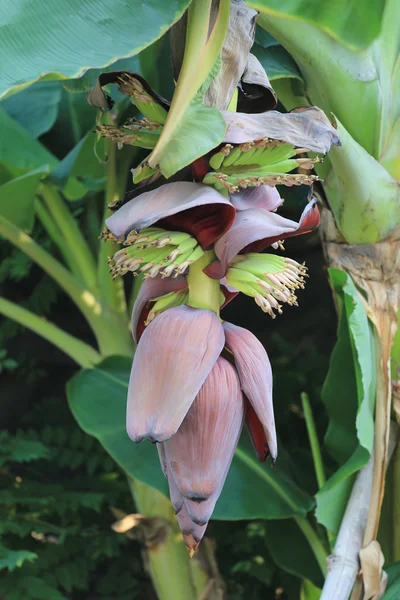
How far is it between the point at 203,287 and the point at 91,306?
2.18 feet

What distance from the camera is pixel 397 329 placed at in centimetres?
59

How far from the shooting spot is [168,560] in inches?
34.0

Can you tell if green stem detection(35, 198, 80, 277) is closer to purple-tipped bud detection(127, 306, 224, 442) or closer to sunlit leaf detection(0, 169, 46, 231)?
sunlit leaf detection(0, 169, 46, 231)

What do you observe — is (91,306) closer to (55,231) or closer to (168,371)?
(55,231)

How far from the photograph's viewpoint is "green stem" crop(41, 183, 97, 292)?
954mm

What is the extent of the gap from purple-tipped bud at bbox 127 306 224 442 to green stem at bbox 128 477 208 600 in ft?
2.11

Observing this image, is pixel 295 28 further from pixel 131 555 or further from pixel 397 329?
pixel 131 555

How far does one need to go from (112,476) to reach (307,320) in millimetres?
648

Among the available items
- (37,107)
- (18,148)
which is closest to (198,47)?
(18,148)

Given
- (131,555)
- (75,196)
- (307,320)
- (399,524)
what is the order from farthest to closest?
(307,320)
(131,555)
(75,196)
(399,524)

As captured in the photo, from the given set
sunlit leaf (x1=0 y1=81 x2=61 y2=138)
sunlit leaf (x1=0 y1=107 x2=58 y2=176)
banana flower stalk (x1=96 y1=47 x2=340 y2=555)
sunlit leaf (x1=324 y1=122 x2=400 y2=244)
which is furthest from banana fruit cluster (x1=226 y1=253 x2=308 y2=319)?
sunlit leaf (x1=0 y1=81 x2=61 y2=138)

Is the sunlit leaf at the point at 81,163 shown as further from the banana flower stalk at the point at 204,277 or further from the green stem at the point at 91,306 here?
the banana flower stalk at the point at 204,277

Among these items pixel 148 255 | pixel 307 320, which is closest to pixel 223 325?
pixel 148 255

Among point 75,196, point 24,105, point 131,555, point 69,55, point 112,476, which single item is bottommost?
point 131,555
